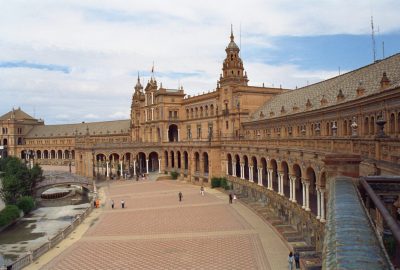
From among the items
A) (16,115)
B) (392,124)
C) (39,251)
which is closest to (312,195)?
(392,124)

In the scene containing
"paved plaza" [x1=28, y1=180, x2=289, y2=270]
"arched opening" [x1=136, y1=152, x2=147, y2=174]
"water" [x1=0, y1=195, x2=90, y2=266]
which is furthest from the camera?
"arched opening" [x1=136, y1=152, x2=147, y2=174]

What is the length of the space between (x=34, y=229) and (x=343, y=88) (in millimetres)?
37422

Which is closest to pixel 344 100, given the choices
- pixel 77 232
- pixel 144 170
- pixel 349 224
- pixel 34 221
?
pixel 77 232

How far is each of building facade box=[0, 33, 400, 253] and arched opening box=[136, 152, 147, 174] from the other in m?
0.23

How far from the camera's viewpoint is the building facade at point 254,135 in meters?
25.6

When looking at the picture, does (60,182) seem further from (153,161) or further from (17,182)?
(153,161)

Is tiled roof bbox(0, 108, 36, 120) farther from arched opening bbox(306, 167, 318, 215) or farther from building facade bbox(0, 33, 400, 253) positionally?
arched opening bbox(306, 167, 318, 215)

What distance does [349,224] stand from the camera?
489cm

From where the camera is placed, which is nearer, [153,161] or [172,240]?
[172,240]

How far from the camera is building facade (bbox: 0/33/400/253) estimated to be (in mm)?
25578

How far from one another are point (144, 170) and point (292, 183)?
5834cm

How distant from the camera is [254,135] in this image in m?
64.9

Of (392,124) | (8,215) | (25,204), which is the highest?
(392,124)

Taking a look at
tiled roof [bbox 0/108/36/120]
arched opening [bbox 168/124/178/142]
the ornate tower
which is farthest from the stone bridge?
tiled roof [bbox 0/108/36/120]
